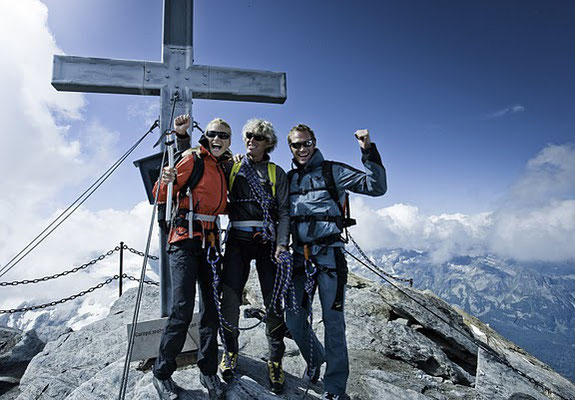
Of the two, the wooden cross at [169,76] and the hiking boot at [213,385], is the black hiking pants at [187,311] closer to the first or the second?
the hiking boot at [213,385]

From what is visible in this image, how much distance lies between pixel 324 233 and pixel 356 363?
11.8 feet

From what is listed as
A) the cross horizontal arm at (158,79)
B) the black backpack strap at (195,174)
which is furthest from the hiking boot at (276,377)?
the cross horizontal arm at (158,79)

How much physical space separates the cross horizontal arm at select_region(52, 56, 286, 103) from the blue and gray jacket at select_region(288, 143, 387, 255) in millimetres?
1768

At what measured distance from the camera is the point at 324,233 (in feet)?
14.2

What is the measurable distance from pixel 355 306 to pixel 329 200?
4.97 metres

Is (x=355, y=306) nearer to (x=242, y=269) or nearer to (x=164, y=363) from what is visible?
(x=242, y=269)

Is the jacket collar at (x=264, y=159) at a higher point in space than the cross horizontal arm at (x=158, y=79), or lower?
lower

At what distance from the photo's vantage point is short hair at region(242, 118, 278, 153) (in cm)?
445

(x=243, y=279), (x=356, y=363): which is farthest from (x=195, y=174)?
(x=356, y=363)

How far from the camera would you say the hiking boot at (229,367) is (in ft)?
13.0

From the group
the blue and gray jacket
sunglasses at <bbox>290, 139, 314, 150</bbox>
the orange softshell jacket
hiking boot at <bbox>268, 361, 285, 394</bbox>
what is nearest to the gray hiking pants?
the blue and gray jacket

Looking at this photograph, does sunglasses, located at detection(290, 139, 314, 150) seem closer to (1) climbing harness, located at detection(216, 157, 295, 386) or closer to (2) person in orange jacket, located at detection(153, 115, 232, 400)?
(1) climbing harness, located at detection(216, 157, 295, 386)

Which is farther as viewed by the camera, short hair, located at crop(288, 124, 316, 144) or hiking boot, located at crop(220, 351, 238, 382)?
short hair, located at crop(288, 124, 316, 144)

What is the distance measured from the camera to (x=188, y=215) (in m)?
3.87
